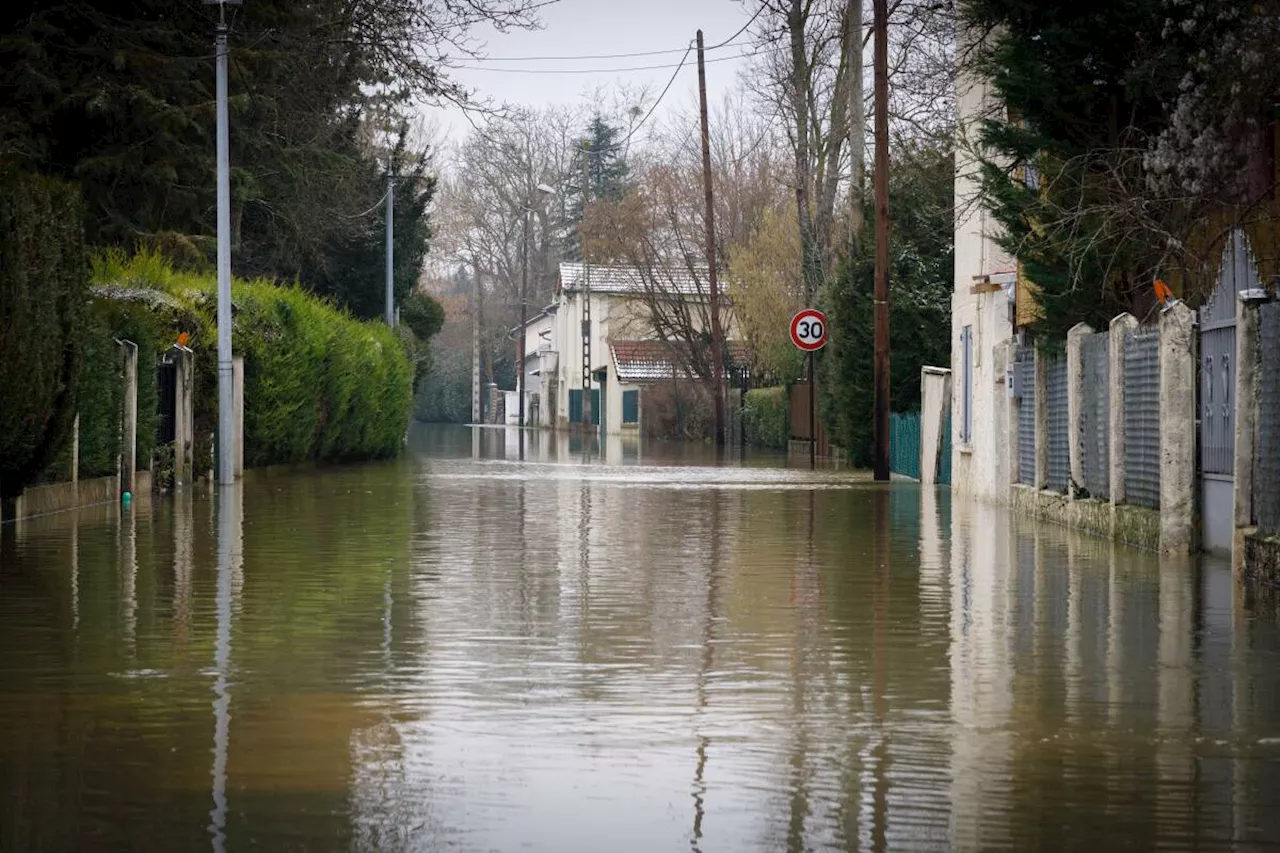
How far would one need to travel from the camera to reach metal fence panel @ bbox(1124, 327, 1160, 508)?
62.5ft

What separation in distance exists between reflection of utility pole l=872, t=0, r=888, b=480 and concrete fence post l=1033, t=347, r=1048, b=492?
32.8 feet

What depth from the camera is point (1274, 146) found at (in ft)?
69.7

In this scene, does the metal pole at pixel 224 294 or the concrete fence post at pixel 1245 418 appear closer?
the concrete fence post at pixel 1245 418

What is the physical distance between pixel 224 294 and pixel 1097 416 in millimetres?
14292

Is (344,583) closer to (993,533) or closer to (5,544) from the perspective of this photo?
(5,544)

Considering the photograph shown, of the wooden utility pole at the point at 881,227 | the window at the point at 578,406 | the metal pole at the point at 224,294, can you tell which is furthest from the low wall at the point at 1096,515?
the window at the point at 578,406

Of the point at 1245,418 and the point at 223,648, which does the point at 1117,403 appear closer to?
the point at 1245,418

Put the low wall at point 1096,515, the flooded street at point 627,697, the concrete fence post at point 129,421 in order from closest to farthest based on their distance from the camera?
the flooded street at point 627,697 → the low wall at point 1096,515 → the concrete fence post at point 129,421

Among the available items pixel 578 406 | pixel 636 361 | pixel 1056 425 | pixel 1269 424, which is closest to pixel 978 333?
pixel 1056 425

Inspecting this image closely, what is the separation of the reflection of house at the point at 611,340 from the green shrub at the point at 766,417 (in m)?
3.73

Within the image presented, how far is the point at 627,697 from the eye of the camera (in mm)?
9688

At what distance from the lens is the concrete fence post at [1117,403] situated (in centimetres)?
2031

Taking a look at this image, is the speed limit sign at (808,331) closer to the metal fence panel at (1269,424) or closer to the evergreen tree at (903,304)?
the evergreen tree at (903,304)

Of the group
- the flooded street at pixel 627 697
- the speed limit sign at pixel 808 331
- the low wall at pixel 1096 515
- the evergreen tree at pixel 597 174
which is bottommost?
the flooded street at pixel 627 697
